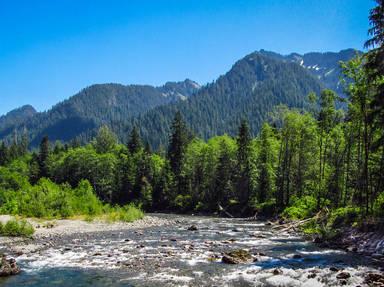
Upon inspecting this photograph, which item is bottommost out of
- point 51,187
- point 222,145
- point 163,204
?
point 163,204

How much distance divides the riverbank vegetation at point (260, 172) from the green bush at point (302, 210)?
117 millimetres

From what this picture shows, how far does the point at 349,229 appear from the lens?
27.8 meters

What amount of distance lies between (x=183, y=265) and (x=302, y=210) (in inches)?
1072

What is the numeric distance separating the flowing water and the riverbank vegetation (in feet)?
26.8

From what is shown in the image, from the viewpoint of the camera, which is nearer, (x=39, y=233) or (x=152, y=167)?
(x=39, y=233)

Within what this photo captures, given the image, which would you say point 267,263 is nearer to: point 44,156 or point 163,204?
point 163,204

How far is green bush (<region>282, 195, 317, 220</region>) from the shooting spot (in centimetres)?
4289

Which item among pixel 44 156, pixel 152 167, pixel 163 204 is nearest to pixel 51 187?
pixel 163 204

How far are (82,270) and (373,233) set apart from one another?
1800 centimetres

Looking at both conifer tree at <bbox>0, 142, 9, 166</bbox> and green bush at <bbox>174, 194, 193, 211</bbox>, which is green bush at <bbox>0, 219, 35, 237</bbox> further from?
conifer tree at <bbox>0, 142, 9, 166</bbox>

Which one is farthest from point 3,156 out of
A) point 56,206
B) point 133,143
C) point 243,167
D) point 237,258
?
point 237,258

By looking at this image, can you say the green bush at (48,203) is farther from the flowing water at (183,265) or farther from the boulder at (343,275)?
the boulder at (343,275)

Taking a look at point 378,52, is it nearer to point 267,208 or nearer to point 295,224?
point 295,224

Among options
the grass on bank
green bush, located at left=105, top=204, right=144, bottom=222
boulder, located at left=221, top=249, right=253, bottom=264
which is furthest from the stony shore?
boulder, located at left=221, top=249, right=253, bottom=264
